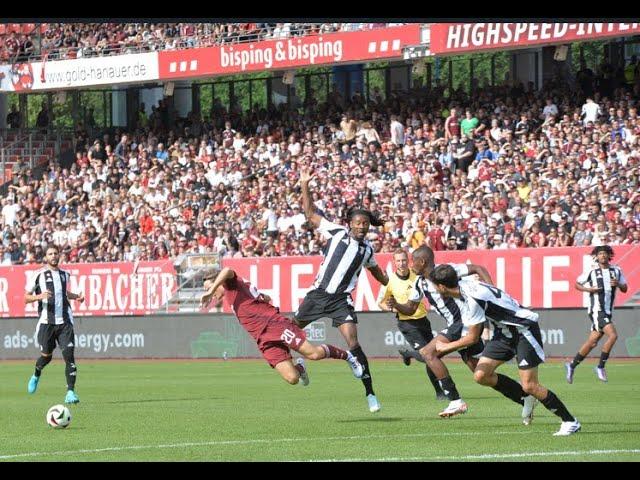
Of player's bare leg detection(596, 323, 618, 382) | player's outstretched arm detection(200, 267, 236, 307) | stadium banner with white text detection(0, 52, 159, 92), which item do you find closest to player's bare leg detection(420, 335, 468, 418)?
player's outstretched arm detection(200, 267, 236, 307)


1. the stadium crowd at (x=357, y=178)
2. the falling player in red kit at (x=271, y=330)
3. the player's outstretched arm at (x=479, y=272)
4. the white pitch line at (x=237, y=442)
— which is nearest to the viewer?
the white pitch line at (x=237, y=442)

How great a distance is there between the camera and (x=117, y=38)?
144 ft

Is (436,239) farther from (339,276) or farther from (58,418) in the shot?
(58,418)

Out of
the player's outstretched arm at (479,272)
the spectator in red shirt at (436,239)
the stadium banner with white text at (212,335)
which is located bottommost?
the stadium banner with white text at (212,335)

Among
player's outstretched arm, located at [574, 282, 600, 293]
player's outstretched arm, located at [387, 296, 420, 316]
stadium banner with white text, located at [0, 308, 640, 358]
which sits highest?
player's outstretched arm, located at [387, 296, 420, 316]

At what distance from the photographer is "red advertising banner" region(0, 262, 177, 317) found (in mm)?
33688

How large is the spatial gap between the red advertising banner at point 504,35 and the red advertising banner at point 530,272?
6.34m

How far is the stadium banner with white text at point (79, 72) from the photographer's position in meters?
42.7

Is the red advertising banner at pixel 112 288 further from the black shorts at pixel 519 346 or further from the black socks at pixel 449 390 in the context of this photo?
the black shorts at pixel 519 346

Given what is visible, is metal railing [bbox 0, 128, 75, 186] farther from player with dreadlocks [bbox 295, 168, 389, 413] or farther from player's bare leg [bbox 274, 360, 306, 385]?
player's bare leg [bbox 274, 360, 306, 385]

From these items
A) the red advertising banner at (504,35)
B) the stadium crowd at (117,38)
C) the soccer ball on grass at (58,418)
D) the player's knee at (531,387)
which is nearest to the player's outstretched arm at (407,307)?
the player's knee at (531,387)

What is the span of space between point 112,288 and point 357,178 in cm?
692

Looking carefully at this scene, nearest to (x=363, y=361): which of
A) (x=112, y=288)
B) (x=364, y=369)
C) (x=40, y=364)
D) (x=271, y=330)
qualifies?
(x=364, y=369)

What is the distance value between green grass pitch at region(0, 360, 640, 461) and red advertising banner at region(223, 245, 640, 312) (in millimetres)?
2831
